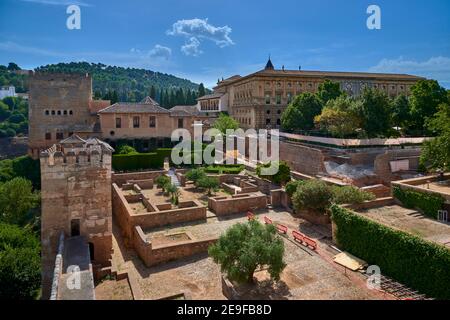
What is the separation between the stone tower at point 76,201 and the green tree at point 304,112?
1143 inches

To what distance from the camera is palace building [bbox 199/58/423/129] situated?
52719 millimetres

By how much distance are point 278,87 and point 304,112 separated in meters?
14.4

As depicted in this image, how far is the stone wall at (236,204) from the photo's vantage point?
73.5ft

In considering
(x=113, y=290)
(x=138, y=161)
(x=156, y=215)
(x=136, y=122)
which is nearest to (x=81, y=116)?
(x=136, y=122)

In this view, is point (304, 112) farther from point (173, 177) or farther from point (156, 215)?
point (156, 215)

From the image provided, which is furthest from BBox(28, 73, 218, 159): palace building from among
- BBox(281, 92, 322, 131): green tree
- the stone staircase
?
BBox(281, 92, 322, 131): green tree

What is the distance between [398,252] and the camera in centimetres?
1403

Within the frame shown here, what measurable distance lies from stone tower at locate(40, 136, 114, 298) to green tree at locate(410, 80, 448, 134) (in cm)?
3343

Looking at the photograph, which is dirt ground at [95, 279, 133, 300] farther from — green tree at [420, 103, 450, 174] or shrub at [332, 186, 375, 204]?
green tree at [420, 103, 450, 174]

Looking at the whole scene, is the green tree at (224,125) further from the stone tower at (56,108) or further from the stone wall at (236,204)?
the stone wall at (236,204)

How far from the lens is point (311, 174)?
30719mm

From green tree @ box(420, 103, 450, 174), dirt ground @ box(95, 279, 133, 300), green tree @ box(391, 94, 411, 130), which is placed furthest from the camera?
green tree @ box(391, 94, 411, 130)

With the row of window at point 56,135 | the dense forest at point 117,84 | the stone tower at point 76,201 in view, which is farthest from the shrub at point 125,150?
the dense forest at point 117,84

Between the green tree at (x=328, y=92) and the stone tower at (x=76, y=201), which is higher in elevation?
the green tree at (x=328, y=92)
